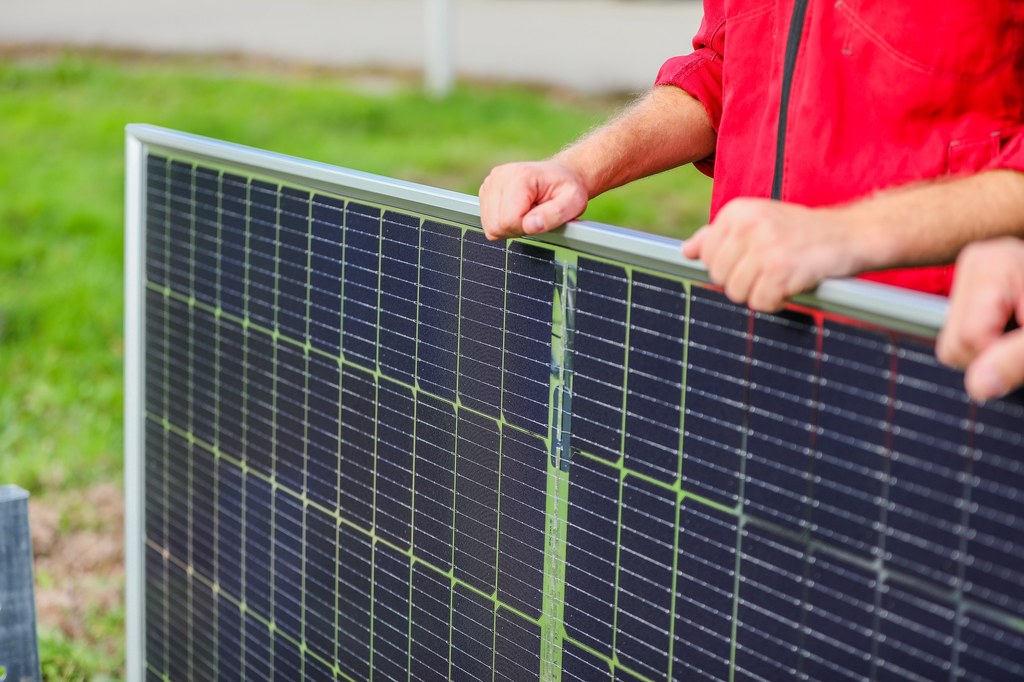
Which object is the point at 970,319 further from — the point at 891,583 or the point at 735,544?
the point at 735,544

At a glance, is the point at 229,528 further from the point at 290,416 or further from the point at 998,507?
the point at 998,507

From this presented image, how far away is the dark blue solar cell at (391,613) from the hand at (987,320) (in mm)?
1215

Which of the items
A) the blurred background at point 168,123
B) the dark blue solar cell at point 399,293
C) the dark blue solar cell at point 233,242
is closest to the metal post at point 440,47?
the blurred background at point 168,123

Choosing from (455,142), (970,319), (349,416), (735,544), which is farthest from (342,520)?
(455,142)

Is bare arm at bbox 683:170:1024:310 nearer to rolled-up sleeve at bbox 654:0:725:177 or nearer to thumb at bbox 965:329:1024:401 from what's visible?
thumb at bbox 965:329:1024:401

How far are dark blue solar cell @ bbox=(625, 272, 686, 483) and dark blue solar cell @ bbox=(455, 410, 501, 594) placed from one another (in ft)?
1.08

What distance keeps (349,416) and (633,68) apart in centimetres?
1160

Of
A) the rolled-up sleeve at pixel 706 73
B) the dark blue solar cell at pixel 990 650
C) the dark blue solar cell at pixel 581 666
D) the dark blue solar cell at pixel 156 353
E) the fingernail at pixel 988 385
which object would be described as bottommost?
the dark blue solar cell at pixel 581 666

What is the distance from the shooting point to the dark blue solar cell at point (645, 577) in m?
1.83

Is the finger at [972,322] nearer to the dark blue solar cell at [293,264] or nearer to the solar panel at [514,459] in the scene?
the solar panel at [514,459]

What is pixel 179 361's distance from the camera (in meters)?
2.90

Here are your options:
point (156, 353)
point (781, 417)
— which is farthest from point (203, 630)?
point (781, 417)

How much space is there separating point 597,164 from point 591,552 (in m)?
0.73

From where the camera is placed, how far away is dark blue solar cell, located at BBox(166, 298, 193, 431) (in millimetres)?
2873
